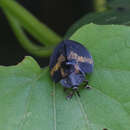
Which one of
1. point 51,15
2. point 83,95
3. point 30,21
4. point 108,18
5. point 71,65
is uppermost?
point 51,15

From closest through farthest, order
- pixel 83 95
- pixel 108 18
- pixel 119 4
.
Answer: pixel 83 95 → pixel 108 18 → pixel 119 4

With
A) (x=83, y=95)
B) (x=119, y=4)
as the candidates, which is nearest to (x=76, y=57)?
(x=83, y=95)

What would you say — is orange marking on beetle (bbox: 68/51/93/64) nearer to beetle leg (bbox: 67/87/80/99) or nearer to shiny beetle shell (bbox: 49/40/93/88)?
shiny beetle shell (bbox: 49/40/93/88)

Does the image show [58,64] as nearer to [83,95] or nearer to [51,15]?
[83,95]

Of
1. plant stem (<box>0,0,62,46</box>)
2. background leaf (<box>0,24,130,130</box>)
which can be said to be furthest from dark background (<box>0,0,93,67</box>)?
background leaf (<box>0,24,130,130</box>)

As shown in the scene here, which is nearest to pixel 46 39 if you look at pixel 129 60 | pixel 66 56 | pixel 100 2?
pixel 100 2

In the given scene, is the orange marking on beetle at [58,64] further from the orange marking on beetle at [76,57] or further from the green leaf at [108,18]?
the green leaf at [108,18]

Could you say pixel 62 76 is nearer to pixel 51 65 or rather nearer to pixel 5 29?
pixel 51 65

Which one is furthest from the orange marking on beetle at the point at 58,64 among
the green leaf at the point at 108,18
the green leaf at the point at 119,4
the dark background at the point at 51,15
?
the dark background at the point at 51,15
